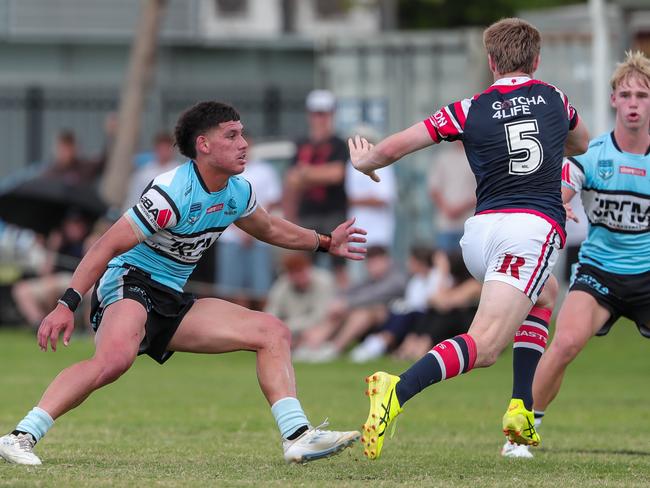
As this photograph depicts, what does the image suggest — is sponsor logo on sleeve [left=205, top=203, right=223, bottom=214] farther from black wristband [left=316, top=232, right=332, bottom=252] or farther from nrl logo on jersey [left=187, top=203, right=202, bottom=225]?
black wristband [left=316, top=232, right=332, bottom=252]

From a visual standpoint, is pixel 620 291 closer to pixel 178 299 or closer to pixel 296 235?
pixel 296 235

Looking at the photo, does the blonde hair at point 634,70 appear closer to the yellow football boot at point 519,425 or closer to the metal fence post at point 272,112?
the yellow football boot at point 519,425

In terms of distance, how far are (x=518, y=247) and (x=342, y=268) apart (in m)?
10.3

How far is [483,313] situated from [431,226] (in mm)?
12679

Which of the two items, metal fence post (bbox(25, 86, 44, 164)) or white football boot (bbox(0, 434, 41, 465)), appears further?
metal fence post (bbox(25, 86, 44, 164))

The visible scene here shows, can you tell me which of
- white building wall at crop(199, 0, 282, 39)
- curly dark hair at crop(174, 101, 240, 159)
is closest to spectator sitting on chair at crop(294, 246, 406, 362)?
curly dark hair at crop(174, 101, 240, 159)

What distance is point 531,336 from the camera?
859cm

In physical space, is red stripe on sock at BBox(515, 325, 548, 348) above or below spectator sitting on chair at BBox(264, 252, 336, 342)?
above

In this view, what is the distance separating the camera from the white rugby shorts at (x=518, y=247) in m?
7.59

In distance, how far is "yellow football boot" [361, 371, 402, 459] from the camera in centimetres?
709

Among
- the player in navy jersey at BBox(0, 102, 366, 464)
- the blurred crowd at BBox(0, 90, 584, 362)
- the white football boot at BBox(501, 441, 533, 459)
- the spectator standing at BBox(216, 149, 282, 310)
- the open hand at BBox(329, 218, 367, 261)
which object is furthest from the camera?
the spectator standing at BBox(216, 149, 282, 310)

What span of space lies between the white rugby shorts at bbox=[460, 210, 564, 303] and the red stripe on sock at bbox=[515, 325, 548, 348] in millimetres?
901

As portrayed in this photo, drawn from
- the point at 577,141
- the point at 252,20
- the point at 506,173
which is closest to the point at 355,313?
the point at 577,141

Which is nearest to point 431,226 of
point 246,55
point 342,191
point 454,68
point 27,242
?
point 454,68
